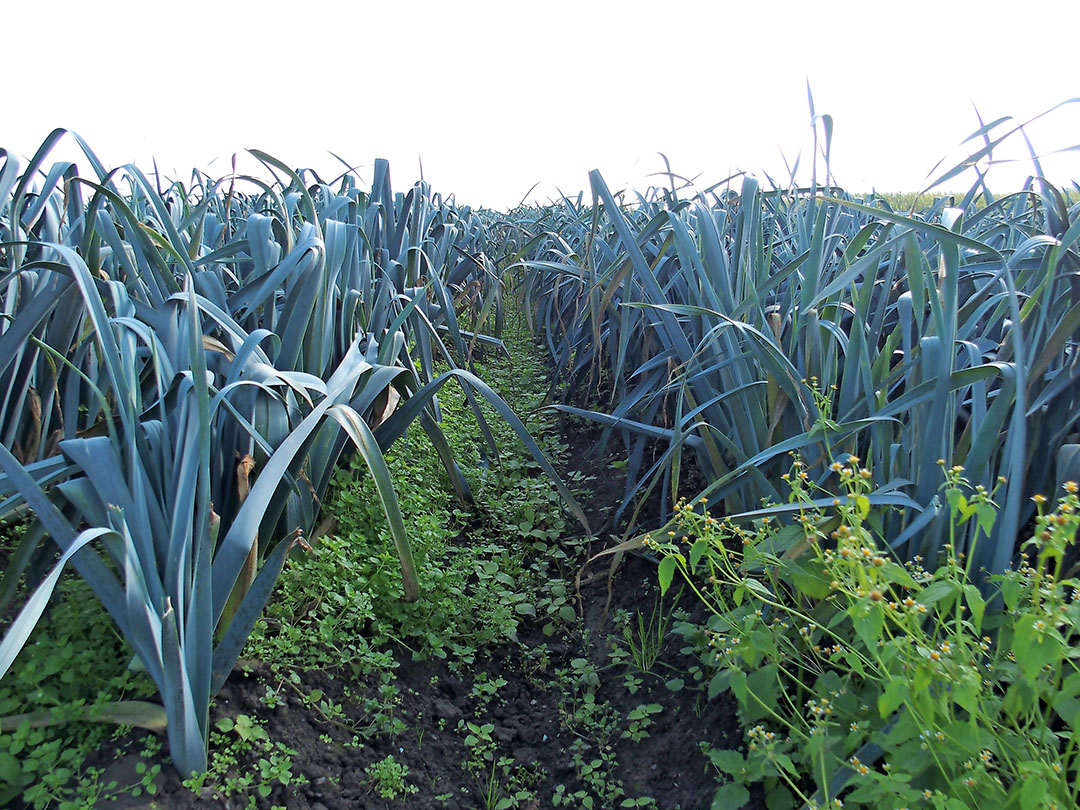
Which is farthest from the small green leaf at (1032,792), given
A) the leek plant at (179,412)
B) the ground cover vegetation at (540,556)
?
the leek plant at (179,412)

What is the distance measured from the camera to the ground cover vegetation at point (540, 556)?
3.28ft

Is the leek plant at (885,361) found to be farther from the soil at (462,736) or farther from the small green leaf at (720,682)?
the soil at (462,736)

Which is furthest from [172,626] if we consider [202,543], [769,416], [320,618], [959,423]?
[959,423]

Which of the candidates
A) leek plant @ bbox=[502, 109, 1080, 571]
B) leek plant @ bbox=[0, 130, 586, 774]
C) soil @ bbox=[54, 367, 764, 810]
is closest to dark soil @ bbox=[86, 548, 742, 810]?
soil @ bbox=[54, 367, 764, 810]

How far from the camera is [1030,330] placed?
144cm

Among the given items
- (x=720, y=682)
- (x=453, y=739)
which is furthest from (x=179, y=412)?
(x=720, y=682)

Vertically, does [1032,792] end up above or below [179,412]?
below

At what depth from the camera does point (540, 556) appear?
2.21 metres

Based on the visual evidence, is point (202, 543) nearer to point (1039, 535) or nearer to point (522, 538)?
point (1039, 535)

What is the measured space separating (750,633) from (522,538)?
1.21 m

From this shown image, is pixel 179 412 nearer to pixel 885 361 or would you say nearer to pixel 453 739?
pixel 453 739

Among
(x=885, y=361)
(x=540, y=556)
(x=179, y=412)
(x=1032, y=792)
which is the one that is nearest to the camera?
(x=1032, y=792)

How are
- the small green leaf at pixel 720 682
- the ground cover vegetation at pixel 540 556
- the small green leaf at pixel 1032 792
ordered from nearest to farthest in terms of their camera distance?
the small green leaf at pixel 1032 792 < the ground cover vegetation at pixel 540 556 < the small green leaf at pixel 720 682

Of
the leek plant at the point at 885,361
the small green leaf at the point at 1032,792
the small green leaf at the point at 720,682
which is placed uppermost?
the leek plant at the point at 885,361
